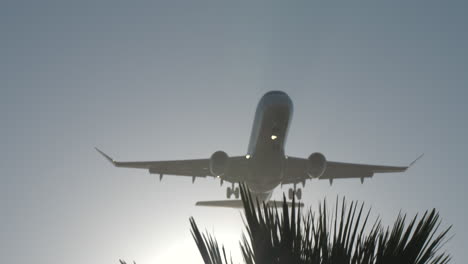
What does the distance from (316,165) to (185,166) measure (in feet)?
28.8

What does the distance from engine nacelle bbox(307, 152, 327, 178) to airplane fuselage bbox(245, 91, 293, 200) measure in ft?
7.80

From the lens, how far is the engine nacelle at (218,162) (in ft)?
94.8

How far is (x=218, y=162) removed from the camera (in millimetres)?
28875

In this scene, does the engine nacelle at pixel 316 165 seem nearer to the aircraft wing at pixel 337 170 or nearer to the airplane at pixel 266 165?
the airplane at pixel 266 165

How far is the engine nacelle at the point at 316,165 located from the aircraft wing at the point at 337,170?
1191mm

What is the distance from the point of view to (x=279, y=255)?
2789 mm

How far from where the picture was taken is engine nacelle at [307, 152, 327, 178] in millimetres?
29609

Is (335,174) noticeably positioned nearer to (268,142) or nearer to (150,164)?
(268,142)

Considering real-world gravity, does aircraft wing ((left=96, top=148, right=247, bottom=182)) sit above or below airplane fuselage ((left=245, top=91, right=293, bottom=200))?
below

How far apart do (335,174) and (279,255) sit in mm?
32425

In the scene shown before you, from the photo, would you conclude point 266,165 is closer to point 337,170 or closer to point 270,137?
point 270,137

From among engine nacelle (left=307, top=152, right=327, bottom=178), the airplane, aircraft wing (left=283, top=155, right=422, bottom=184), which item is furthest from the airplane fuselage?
aircraft wing (left=283, top=155, right=422, bottom=184)

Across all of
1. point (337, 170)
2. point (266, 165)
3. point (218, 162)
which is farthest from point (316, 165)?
point (218, 162)

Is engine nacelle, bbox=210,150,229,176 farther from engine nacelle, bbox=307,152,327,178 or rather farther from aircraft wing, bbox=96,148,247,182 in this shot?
engine nacelle, bbox=307,152,327,178
